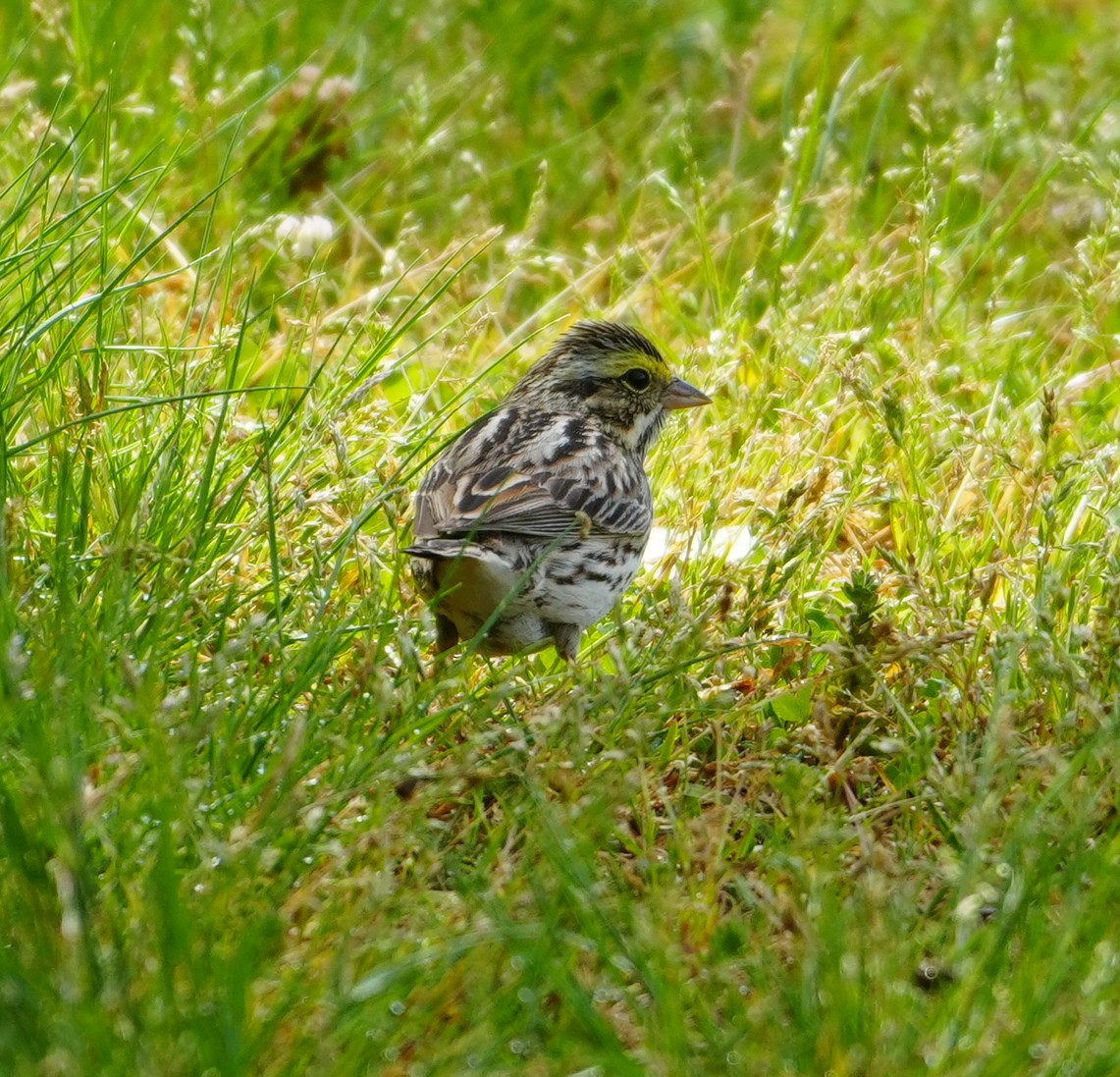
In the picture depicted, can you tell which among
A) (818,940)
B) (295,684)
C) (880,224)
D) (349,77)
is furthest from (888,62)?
(818,940)

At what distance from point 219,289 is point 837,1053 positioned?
4189 mm

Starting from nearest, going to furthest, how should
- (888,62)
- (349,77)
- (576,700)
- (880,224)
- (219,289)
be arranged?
(576,700) < (219,289) < (880,224) < (349,77) < (888,62)

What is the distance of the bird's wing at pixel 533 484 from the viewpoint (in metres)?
4.78

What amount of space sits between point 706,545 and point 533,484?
1.60 feet

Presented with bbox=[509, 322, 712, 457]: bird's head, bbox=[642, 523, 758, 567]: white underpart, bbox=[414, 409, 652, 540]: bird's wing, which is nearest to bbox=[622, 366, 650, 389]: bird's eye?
bbox=[509, 322, 712, 457]: bird's head

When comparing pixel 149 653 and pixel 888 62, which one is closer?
pixel 149 653

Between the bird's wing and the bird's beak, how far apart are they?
11.6 inches

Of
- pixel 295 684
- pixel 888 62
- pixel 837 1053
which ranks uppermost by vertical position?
pixel 295 684

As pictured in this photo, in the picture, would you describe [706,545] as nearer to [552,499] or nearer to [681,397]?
[552,499]

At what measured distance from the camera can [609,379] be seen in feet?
18.5

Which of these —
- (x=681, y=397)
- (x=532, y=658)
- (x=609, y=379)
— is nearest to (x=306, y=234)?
(x=609, y=379)

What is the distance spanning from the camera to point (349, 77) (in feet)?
24.8

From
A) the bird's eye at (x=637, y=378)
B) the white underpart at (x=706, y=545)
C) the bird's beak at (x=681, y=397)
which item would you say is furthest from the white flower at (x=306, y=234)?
the white underpart at (x=706, y=545)

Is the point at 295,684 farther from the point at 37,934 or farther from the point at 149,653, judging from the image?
the point at 37,934
